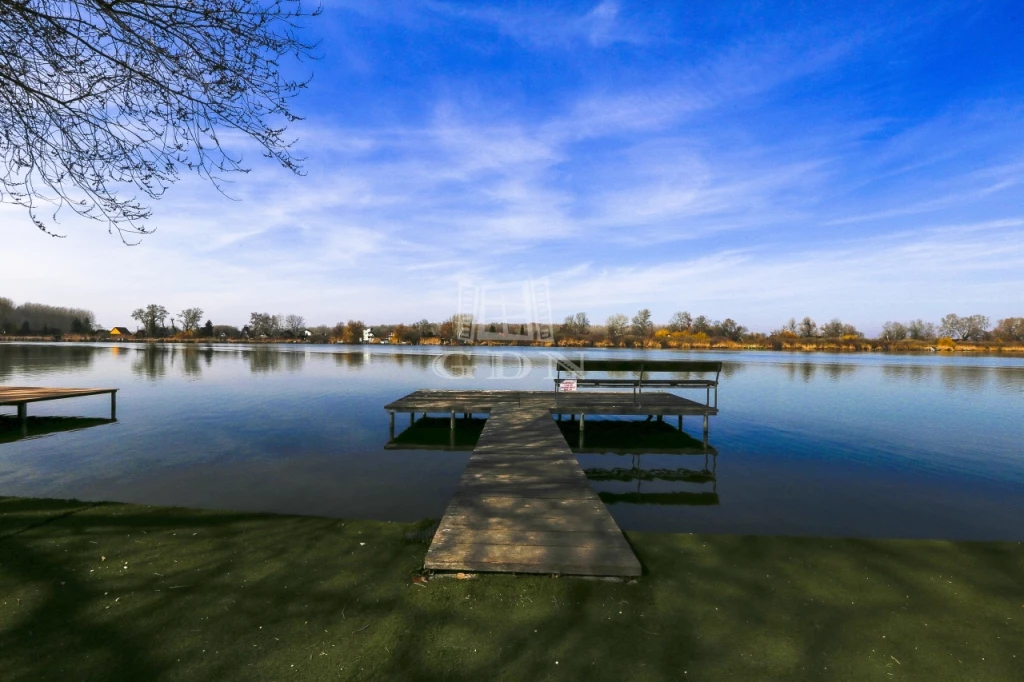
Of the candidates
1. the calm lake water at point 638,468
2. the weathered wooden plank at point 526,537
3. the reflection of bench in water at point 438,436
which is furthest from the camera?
the reflection of bench in water at point 438,436

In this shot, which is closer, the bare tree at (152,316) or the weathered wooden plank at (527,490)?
the weathered wooden plank at (527,490)

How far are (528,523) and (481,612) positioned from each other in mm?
1496

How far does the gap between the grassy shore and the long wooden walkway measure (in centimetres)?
17

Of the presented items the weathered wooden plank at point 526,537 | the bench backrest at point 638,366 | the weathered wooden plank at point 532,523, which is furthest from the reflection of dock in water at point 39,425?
the bench backrest at point 638,366

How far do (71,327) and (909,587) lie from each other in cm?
20524

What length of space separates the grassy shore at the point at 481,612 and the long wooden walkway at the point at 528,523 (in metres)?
0.17

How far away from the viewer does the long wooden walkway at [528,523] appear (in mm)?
4281

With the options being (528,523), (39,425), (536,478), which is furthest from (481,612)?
(39,425)

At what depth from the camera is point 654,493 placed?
8.99m

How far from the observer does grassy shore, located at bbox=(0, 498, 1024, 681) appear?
3168 millimetres

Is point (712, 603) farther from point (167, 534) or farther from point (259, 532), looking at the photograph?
point (167, 534)

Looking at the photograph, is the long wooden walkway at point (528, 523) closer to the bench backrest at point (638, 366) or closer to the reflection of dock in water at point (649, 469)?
the reflection of dock in water at point (649, 469)

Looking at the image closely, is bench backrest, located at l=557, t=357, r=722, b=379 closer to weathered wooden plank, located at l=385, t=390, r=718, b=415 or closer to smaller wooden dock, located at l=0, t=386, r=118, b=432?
weathered wooden plank, located at l=385, t=390, r=718, b=415

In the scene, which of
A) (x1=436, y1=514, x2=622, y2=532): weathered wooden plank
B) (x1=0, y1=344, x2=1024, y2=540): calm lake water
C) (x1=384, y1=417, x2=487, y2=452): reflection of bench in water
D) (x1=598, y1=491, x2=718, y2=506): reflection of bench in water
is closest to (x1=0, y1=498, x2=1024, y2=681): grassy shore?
(x1=436, y1=514, x2=622, y2=532): weathered wooden plank
